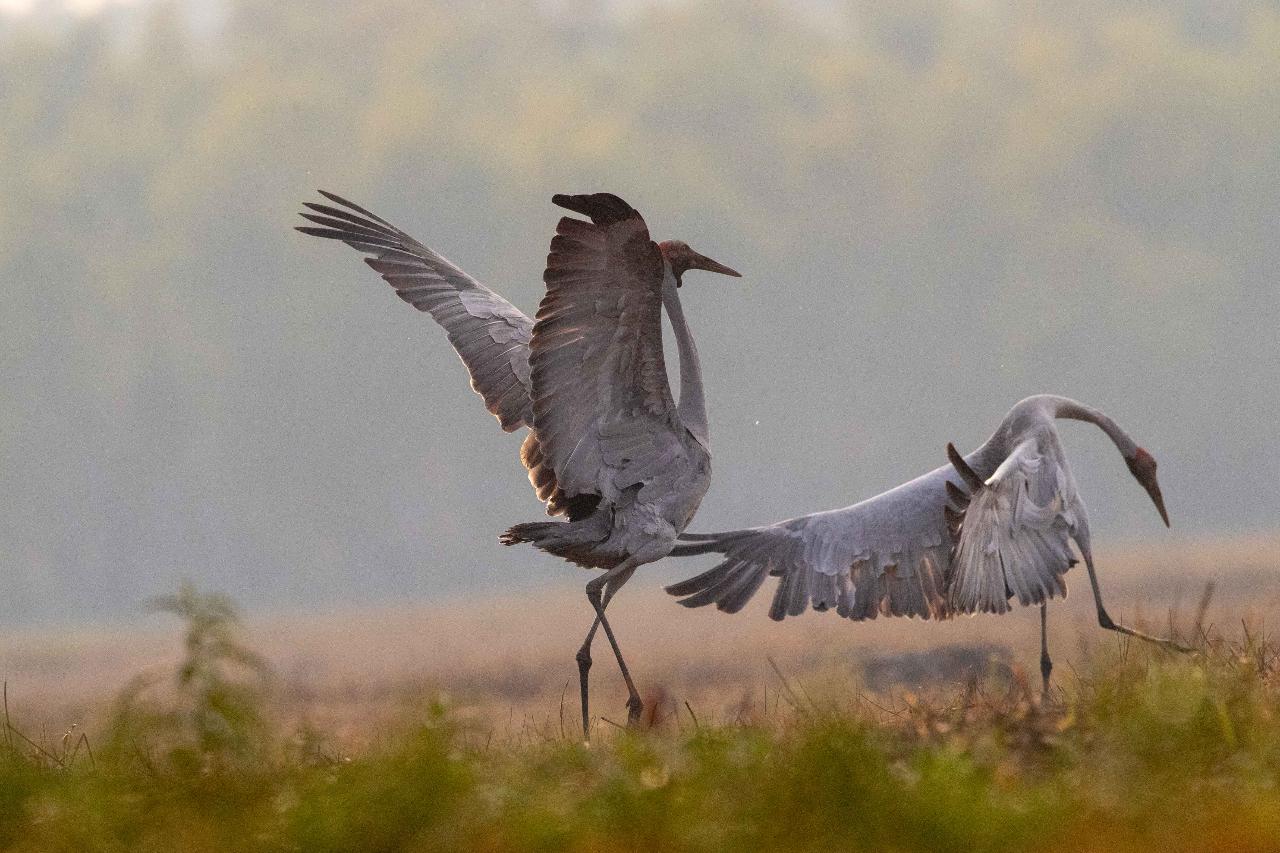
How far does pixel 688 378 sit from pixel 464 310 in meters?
1.38

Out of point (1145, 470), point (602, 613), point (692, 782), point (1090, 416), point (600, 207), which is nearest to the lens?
point (692, 782)

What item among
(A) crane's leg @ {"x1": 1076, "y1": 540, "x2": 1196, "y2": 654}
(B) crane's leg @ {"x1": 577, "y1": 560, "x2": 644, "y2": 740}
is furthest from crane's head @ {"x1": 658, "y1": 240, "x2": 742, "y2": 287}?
(A) crane's leg @ {"x1": 1076, "y1": 540, "x2": 1196, "y2": 654}

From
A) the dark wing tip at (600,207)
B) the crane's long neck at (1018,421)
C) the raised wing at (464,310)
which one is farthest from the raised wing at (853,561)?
the dark wing tip at (600,207)

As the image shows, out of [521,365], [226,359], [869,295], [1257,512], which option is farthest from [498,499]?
[521,365]

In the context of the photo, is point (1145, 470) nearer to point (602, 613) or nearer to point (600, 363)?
point (602, 613)

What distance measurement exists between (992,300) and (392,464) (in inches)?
729

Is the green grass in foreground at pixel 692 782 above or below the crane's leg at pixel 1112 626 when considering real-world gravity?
below

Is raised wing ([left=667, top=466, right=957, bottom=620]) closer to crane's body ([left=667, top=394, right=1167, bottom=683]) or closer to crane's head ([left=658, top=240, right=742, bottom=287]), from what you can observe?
crane's body ([left=667, top=394, right=1167, bottom=683])

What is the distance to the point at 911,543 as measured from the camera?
26.1 ft

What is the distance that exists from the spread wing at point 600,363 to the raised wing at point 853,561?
2.29ft

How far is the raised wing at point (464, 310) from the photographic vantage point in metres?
8.47

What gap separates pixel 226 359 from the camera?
174 feet

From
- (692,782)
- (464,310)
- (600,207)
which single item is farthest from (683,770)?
(464,310)

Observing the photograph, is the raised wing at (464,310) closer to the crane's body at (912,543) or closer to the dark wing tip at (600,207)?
the crane's body at (912,543)
